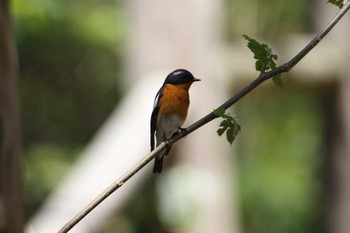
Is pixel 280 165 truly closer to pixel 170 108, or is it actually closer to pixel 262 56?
pixel 170 108

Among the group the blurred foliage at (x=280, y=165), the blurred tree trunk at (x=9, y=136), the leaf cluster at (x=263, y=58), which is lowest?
the blurred foliage at (x=280, y=165)

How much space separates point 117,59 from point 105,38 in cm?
166

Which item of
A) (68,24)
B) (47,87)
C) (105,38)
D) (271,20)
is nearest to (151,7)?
(271,20)

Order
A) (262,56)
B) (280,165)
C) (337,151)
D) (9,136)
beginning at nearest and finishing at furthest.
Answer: (262,56)
(9,136)
(337,151)
(280,165)

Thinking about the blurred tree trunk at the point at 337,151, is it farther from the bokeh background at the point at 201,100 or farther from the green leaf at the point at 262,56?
the green leaf at the point at 262,56

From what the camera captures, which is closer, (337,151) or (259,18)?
(337,151)

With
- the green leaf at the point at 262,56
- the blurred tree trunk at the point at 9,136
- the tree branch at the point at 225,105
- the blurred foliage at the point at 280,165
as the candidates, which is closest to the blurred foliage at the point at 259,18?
the blurred foliage at the point at 280,165

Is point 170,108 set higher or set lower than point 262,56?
lower

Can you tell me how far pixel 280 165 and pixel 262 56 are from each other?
36.9 ft

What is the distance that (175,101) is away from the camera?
261 centimetres

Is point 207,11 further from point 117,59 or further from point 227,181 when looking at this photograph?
point 117,59

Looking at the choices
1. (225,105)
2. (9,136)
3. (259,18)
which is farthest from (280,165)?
(225,105)

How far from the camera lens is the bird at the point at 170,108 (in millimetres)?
2420

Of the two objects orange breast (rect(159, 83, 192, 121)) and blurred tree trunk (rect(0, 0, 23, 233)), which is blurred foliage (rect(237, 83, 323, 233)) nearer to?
blurred tree trunk (rect(0, 0, 23, 233))
